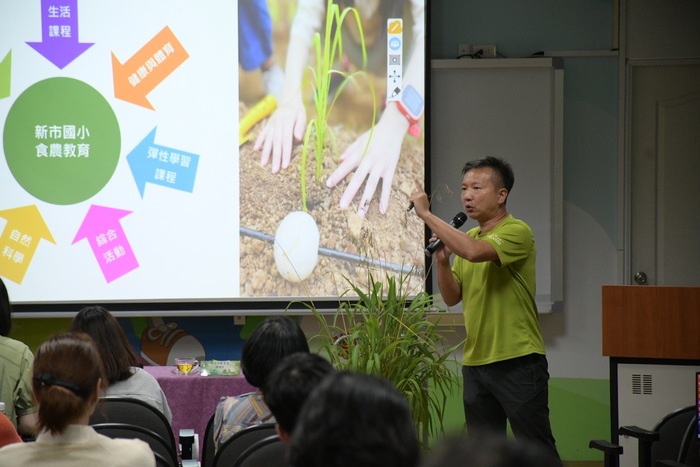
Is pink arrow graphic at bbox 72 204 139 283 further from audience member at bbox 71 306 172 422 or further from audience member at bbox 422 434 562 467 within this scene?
audience member at bbox 422 434 562 467

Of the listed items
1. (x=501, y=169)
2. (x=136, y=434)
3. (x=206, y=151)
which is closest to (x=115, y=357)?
(x=136, y=434)

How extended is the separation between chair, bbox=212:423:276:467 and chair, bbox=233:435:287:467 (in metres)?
0.21

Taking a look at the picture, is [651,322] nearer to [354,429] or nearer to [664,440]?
[664,440]

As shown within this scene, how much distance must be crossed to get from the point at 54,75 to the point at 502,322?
2.78 meters

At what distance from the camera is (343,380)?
1.08 metres

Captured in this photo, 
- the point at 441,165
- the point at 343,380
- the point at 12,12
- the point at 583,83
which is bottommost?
the point at 343,380

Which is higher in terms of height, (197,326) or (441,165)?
(441,165)

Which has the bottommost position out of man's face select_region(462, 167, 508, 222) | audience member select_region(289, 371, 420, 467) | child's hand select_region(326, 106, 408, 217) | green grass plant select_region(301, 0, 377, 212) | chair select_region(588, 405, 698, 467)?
chair select_region(588, 405, 698, 467)

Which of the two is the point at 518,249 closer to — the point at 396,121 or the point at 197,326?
the point at 396,121

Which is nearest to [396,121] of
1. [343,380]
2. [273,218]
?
[273,218]

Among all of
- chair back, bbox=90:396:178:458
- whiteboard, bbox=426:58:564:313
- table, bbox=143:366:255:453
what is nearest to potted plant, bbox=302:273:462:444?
table, bbox=143:366:255:453

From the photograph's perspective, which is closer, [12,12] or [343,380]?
[343,380]

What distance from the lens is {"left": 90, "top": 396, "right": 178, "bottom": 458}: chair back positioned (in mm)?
2740

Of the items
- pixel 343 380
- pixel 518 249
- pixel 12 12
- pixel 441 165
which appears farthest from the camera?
pixel 441 165
